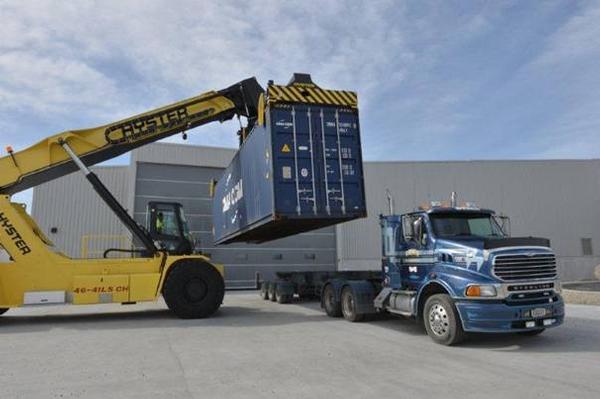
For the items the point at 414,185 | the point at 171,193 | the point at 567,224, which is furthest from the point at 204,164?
the point at 567,224

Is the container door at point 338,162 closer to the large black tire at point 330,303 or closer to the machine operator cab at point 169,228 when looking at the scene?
the large black tire at point 330,303

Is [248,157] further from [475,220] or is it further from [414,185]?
[414,185]

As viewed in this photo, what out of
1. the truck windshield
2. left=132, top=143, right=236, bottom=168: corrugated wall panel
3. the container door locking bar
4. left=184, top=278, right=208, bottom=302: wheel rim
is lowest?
left=184, top=278, right=208, bottom=302: wheel rim

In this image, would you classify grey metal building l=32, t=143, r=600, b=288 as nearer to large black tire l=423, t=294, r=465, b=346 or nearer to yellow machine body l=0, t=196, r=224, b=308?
yellow machine body l=0, t=196, r=224, b=308

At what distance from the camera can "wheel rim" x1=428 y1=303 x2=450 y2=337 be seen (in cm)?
842

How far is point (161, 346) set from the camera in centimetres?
843

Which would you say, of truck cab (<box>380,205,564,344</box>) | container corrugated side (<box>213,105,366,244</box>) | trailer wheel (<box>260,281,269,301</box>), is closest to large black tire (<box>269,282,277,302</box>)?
trailer wheel (<box>260,281,269,301</box>)

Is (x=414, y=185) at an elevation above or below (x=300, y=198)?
above

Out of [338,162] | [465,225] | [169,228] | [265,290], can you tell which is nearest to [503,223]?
[465,225]

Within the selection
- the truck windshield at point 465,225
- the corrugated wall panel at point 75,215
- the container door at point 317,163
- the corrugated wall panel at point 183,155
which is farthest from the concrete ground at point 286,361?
the corrugated wall panel at point 183,155

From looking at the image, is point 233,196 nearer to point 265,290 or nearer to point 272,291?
point 272,291

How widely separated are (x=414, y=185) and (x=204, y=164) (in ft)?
43.2

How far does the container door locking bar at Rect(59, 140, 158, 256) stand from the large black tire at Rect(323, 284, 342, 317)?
4.85 m

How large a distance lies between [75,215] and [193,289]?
47.7 feet
